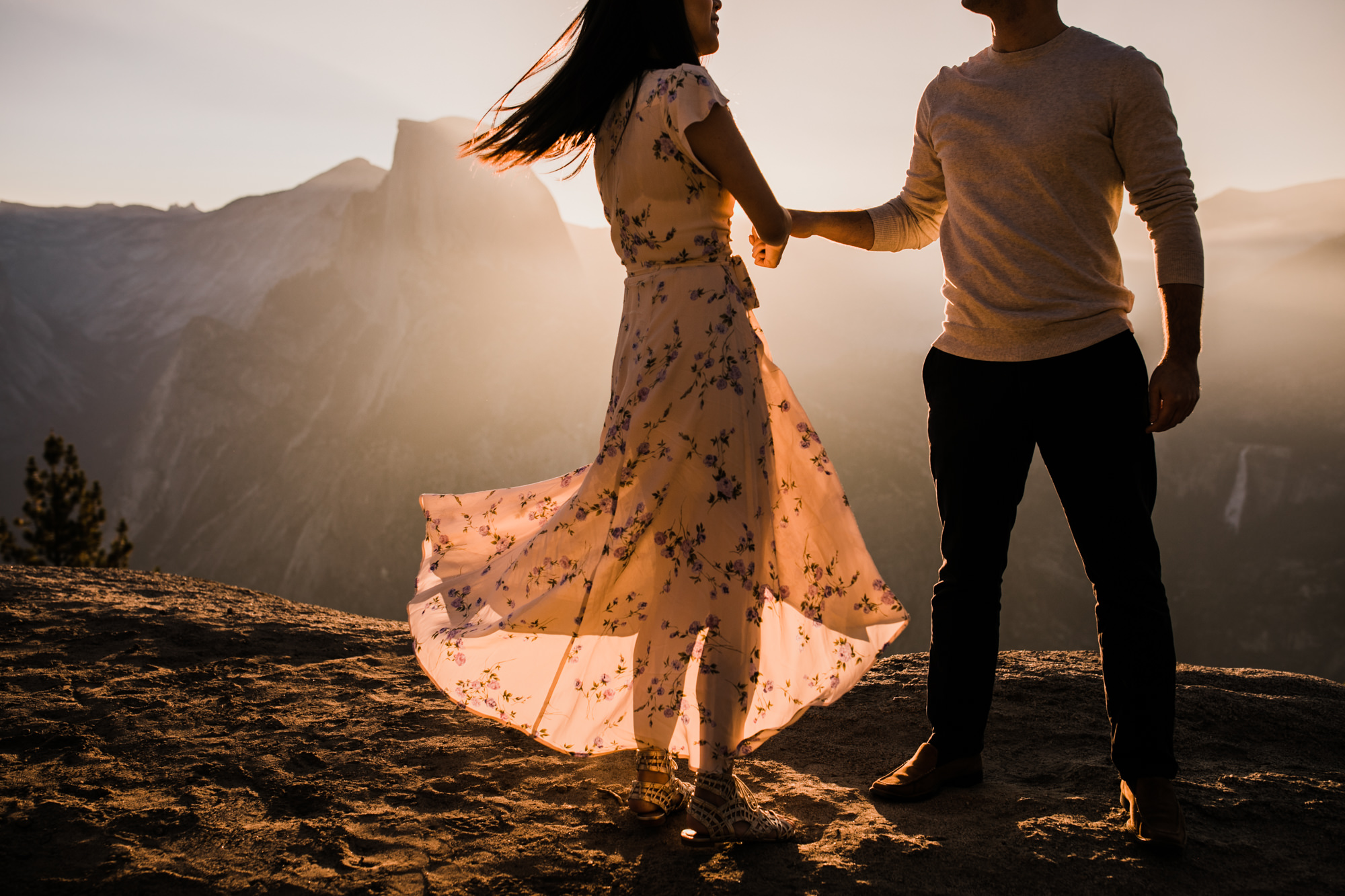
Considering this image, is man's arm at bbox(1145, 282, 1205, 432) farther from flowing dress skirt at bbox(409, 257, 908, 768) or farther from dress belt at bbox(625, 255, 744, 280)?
dress belt at bbox(625, 255, 744, 280)

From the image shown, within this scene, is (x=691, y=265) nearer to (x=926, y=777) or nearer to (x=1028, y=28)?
(x=1028, y=28)

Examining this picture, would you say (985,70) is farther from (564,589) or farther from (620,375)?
(564,589)

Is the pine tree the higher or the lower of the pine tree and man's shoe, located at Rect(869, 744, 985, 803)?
the lower

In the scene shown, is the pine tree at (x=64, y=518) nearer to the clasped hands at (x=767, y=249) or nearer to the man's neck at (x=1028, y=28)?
the clasped hands at (x=767, y=249)

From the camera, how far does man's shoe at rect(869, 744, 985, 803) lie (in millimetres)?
2201

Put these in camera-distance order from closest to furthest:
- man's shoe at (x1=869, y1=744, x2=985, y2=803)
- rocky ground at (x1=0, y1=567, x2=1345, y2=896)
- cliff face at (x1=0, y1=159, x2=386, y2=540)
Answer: rocky ground at (x1=0, y1=567, x2=1345, y2=896) → man's shoe at (x1=869, y1=744, x2=985, y2=803) → cliff face at (x1=0, y1=159, x2=386, y2=540)

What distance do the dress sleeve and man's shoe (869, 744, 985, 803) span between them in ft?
6.01

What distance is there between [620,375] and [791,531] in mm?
651

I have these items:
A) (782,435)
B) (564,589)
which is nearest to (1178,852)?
(782,435)

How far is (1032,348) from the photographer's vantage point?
198cm

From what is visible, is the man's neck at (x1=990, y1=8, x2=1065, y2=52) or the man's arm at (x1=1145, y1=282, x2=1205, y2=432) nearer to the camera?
the man's arm at (x1=1145, y1=282, x2=1205, y2=432)

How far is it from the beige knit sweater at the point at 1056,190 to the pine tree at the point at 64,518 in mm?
18635

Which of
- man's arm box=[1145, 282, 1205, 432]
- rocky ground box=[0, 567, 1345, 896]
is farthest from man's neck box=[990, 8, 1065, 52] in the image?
rocky ground box=[0, 567, 1345, 896]

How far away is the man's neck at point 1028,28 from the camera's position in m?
2.02
